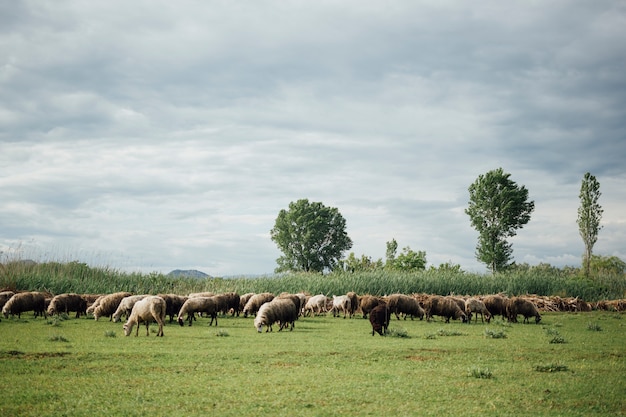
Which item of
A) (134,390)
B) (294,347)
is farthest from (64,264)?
(134,390)

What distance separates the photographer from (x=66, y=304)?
3069 centimetres

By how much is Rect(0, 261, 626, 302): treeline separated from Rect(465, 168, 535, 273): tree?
26.7 meters

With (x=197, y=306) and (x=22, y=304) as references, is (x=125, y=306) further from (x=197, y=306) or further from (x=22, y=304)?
(x=22, y=304)

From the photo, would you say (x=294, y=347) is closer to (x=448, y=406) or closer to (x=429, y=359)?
(x=429, y=359)

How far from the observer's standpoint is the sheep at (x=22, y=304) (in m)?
29.3

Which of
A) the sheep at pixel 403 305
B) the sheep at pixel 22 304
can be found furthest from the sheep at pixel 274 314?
A: the sheep at pixel 22 304

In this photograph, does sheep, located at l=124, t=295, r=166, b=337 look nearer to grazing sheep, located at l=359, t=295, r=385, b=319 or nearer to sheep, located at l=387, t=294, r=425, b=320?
sheep, located at l=387, t=294, r=425, b=320

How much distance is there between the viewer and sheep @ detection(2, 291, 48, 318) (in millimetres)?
29281

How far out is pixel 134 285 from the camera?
4434 cm

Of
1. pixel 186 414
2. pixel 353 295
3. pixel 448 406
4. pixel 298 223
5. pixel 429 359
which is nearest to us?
pixel 186 414

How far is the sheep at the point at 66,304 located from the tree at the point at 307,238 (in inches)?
2653

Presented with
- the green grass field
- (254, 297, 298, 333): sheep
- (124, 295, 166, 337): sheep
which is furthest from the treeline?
(254, 297, 298, 333): sheep

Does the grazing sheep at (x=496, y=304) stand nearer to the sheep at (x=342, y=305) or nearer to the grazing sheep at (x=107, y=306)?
the sheep at (x=342, y=305)

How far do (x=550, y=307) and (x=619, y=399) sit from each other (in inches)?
1362
